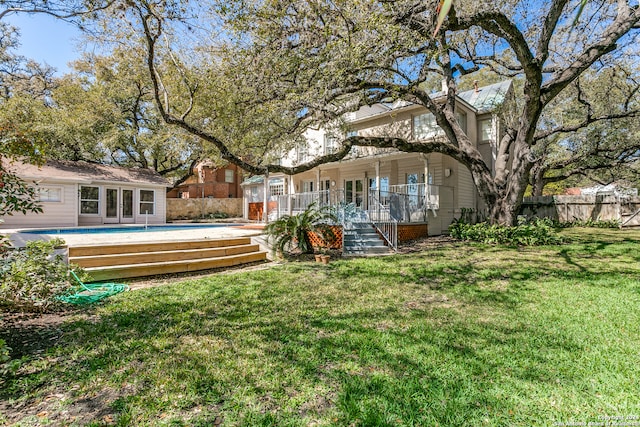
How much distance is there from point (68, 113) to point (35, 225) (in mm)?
7478

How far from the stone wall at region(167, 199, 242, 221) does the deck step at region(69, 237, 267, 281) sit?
19.7m

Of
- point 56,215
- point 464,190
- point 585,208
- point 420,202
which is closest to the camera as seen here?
point 420,202

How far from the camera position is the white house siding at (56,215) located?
1428 centimetres

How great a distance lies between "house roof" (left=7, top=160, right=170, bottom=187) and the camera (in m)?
14.7

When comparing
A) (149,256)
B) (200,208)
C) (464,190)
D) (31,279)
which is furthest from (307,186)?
(31,279)

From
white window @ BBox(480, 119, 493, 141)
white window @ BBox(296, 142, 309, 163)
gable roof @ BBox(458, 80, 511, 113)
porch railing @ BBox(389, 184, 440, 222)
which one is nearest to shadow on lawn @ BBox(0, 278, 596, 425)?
porch railing @ BBox(389, 184, 440, 222)

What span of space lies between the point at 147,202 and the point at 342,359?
19.8m

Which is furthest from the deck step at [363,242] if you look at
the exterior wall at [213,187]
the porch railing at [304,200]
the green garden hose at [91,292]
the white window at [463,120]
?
the exterior wall at [213,187]

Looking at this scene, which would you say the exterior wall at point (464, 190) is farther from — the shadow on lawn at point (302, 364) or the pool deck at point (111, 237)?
the shadow on lawn at point (302, 364)

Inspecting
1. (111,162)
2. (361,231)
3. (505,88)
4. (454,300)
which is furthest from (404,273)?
(111,162)

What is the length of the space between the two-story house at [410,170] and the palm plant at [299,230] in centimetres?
230

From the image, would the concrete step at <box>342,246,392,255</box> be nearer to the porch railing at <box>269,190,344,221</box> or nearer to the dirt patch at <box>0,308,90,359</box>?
the porch railing at <box>269,190,344,221</box>

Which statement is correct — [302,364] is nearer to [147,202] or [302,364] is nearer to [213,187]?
[147,202]

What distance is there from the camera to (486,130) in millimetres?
14852
